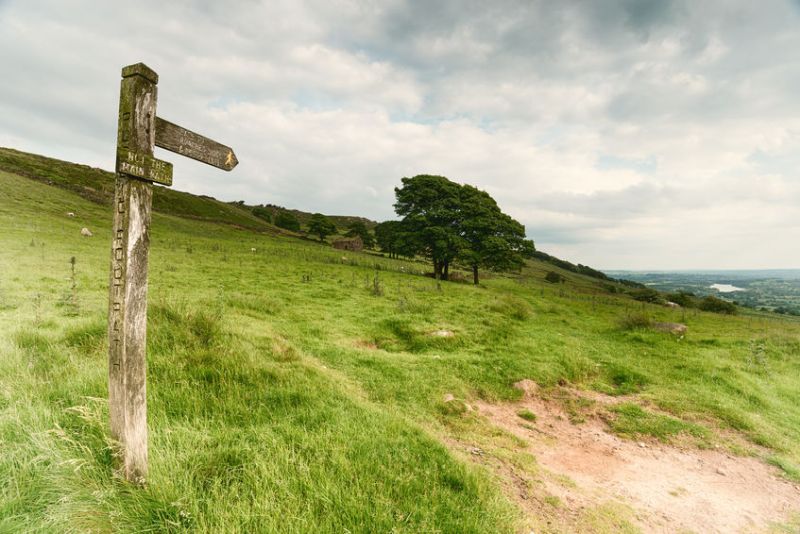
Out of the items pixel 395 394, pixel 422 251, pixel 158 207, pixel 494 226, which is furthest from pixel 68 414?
pixel 158 207

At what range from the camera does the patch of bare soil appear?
5062 mm

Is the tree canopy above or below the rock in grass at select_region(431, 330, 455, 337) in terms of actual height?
above

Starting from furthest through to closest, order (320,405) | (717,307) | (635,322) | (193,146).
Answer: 1. (717,307)
2. (635,322)
3. (320,405)
4. (193,146)

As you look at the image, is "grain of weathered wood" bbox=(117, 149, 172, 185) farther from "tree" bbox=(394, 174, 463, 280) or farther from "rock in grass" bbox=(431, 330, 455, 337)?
"tree" bbox=(394, 174, 463, 280)

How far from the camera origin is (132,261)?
3.06 meters

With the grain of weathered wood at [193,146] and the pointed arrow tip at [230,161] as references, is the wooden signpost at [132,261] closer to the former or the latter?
the grain of weathered wood at [193,146]

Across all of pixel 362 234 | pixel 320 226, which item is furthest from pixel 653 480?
pixel 362 234

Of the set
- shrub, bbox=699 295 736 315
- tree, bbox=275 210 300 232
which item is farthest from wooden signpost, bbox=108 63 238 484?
tree, bbox=275 210 300 232

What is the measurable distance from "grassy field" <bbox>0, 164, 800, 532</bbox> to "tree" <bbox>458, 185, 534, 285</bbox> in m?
17.2

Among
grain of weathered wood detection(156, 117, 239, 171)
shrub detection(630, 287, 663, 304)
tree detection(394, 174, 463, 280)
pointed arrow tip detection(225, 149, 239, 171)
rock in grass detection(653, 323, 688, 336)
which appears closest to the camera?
grain of weathered wood detection(156, 117, 239, 171)

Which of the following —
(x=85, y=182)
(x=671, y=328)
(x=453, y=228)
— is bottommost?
(x=671, y=328)

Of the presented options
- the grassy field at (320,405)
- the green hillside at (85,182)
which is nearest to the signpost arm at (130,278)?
the grassy field at (320,405)

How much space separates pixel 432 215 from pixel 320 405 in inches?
1187

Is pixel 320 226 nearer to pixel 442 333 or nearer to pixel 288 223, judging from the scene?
pixel 288 223
